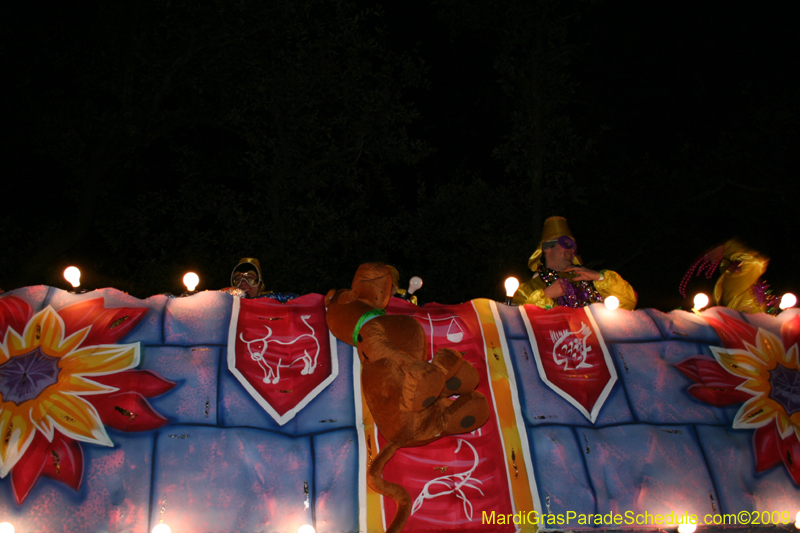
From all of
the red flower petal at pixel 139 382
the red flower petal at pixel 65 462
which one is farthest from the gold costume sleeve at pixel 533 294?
the red flower petal at pixel 65 462

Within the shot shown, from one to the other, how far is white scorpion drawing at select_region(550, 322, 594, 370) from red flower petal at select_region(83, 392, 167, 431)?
1773 mm

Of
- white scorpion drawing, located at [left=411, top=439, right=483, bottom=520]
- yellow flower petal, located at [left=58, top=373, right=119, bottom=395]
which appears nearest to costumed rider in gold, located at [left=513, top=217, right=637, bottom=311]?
white scorpion drawing, located at [left=411, top=439, right=483, bottom=520]

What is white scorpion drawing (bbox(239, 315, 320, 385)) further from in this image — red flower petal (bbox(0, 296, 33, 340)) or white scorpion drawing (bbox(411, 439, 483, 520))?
red flower petal (bbox(0, 296, 33, 340))

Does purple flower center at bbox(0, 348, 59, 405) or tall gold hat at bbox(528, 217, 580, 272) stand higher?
tall gold hat at bbox(528, 217, 580, 272)

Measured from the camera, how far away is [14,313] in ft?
7.86

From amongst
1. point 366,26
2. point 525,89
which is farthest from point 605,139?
point 366,26

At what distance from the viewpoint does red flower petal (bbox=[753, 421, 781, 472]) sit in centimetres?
247

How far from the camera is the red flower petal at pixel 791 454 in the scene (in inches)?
98.0

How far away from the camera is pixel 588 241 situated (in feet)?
34.2

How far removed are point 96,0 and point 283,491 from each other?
25.9 feet

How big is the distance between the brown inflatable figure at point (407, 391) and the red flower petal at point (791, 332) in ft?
6.13

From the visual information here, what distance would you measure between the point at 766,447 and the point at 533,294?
141cm

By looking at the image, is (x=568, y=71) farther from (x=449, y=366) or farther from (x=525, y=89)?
(x=449, y=366)

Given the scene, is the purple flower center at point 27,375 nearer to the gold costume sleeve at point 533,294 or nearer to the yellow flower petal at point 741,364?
the gold costume sleeve at point 533,294
